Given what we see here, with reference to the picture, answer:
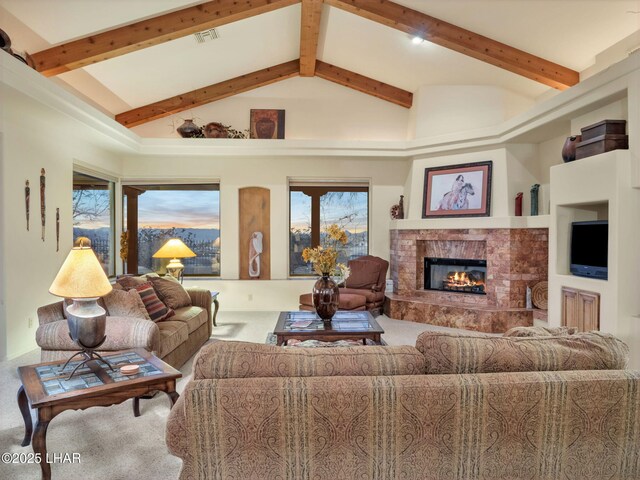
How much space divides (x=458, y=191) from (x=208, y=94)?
4.37 metres

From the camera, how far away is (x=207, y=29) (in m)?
4.73

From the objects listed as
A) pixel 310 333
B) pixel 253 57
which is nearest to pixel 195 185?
pixel 253 57

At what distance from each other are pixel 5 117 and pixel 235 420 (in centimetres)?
435

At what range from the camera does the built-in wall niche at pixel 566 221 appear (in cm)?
436

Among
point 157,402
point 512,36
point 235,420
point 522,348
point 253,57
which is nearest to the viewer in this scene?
point 235,420

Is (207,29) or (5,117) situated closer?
(5,117)

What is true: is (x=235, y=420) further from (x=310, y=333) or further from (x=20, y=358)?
(x=20, y=358)

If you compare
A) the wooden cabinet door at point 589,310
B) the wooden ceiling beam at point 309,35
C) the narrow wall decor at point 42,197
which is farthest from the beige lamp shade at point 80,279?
the wooden cabinet door at point 589,310

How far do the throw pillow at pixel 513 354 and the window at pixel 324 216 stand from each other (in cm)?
554

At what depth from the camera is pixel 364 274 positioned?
20.6ft

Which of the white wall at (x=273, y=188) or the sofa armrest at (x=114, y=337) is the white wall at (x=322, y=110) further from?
the sofa armrest at (x=114, y=337)

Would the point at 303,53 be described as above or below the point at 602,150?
above

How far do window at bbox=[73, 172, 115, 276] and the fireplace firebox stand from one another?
524cm

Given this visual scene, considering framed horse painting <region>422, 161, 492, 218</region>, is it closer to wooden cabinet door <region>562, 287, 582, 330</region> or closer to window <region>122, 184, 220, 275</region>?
wooden cabinet door <region>562, 287, 582, 330</region>
